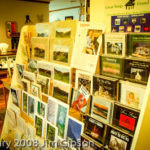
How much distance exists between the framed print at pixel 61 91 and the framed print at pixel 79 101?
0.06 m

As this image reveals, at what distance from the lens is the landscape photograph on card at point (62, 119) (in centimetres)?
132

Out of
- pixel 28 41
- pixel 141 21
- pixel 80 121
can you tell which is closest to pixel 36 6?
pixel 28 41

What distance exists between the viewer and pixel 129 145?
94cm

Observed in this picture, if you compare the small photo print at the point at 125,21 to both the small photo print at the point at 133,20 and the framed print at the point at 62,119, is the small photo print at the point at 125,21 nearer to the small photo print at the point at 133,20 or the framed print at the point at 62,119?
the small photo print at the point at 133,20

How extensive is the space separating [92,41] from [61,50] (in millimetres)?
300

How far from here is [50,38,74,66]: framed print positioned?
4.10 feet

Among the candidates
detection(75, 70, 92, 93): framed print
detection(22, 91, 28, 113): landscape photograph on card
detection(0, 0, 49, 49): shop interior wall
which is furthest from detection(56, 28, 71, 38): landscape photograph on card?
detection(0, 0, 49, 49): shop interior wall

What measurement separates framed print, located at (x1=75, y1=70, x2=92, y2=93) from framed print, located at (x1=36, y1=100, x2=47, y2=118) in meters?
0.43

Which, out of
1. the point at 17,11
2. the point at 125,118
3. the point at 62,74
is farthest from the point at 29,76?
the point at 17,11

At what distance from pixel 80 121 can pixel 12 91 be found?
97cm

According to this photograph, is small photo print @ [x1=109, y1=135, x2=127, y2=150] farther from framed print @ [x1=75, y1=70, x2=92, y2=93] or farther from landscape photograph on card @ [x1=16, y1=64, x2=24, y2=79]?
landscape photograph on card @ [x1=16, y1=64, x2=24, y2=79]

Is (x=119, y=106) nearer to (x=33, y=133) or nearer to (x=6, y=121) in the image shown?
(x=33, y=133)

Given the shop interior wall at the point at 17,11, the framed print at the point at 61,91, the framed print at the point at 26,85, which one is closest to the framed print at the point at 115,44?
the framed print at the point at 61,91

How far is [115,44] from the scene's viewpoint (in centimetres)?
97
